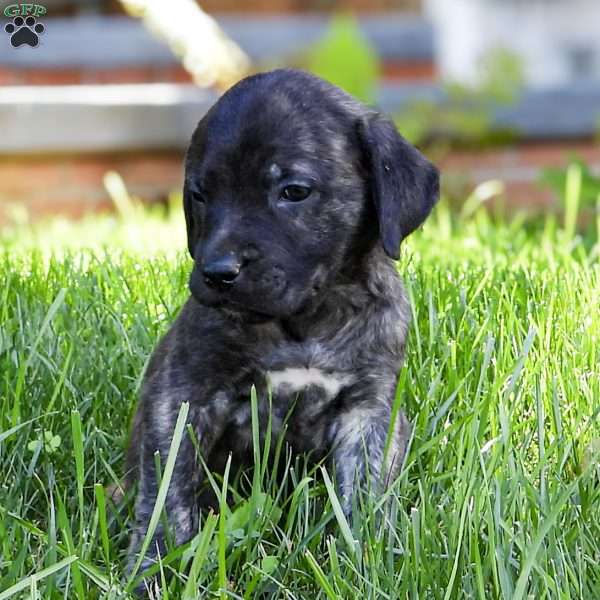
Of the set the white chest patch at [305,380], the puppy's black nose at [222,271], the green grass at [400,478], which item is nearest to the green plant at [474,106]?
the green grass at [400,478]

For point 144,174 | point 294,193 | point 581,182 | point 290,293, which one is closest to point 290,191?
point 294,193

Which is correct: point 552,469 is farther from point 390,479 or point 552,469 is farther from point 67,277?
point 67,277

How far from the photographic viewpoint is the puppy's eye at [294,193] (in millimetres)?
3236

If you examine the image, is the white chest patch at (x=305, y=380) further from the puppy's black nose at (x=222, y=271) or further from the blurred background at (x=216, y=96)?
the blurred background at (x=216, y=96)

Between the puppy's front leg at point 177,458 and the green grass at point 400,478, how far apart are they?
0.32ft

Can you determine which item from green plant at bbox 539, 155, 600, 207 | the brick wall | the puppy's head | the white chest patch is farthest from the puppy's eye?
the brick wall

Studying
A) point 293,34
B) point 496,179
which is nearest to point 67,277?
point 496,179

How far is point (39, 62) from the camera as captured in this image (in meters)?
9.62

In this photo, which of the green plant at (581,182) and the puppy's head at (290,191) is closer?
the puppy's head at (290,191)

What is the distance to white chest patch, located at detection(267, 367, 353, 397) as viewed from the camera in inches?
131

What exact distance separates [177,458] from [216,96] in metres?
5.82

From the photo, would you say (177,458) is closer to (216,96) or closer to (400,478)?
(400,478)

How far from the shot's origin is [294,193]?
10.7 ft

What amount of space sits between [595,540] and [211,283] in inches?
43.5
